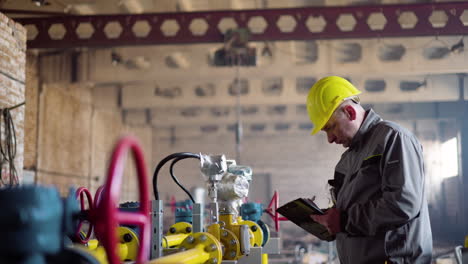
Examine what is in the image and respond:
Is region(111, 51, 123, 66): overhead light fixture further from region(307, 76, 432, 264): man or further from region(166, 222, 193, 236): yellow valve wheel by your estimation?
region(307, 76, 432, 264): man

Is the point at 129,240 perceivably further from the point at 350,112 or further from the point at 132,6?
the point at 132,6

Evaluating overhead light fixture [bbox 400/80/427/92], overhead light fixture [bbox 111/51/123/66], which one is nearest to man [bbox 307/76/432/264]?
overhead light fixture [bbox 111/51/123/66]

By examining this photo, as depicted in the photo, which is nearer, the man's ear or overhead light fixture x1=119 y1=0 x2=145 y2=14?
the man's ear

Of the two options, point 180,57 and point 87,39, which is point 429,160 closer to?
point 180,57

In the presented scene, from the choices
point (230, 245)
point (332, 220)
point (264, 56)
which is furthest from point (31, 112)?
point (332, 220)

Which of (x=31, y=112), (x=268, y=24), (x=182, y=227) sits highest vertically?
(x=268, y=24)

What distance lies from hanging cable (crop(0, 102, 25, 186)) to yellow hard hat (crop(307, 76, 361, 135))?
5117 millimetres

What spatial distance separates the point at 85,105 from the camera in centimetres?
1570

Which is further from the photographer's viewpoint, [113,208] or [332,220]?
[332,220]

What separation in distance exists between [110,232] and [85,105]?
1517 cm

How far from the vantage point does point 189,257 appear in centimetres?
221

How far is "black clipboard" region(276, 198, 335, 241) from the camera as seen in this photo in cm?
287

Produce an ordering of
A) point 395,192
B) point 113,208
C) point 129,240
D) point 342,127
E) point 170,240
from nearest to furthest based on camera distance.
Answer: point 113,208 → point 395,192 → point 129,240 → point 342,127 → point 170,240

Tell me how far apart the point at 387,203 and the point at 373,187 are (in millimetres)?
192
